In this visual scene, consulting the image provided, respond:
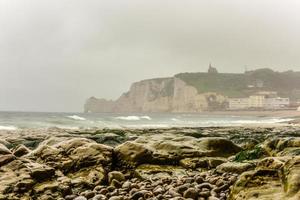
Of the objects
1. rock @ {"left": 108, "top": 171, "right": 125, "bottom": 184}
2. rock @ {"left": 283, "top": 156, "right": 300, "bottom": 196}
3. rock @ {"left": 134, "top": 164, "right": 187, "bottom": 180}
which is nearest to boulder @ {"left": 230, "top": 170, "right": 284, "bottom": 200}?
rock @ {"left": 283, "top": 156, "right": 300, "bottom": 196}

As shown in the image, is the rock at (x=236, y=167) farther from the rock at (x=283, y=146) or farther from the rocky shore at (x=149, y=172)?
the rock at (x=283, y=146)

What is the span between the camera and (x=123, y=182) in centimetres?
1073

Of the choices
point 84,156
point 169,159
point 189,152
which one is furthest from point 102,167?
point 189,152

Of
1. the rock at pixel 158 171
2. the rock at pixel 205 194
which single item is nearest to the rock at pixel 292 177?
the rock at pixel 205 194

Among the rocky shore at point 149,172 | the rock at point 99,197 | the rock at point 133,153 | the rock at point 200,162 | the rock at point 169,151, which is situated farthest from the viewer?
the rock at point 200,162

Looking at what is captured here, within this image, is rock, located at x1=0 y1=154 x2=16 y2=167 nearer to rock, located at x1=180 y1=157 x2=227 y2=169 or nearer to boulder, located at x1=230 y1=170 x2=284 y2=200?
rock, located at x1=180 y1=157 x2=227 y2=169

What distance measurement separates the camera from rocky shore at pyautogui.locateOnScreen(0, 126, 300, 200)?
7.49 metres

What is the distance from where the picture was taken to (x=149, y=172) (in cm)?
1199

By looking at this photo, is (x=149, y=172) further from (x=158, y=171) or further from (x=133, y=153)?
(x=133, y=153)

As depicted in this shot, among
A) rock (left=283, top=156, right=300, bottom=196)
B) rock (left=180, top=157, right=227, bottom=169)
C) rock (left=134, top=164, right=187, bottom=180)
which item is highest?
rock (left=283, top=156, right=300, bottom=196)

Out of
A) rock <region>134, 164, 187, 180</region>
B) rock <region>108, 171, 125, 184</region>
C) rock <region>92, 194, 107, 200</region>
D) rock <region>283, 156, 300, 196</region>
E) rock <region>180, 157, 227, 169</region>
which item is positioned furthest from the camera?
rock <region>180, 157, 227, 169</region>

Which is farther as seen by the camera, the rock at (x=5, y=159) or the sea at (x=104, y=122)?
the sea at (x=104, y=122)

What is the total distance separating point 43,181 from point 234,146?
8320mm

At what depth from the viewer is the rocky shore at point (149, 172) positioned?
749 cm
